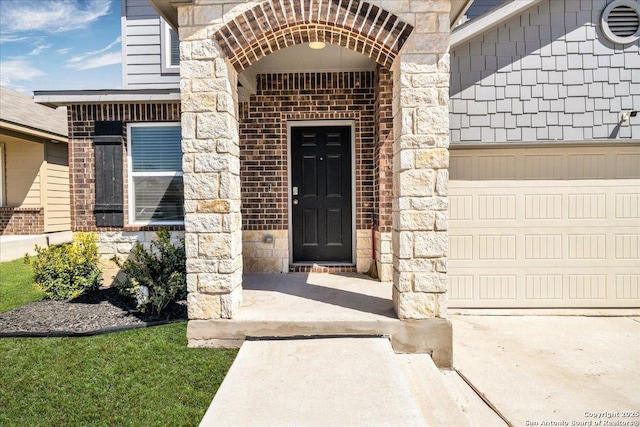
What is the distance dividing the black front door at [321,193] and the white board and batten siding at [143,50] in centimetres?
261

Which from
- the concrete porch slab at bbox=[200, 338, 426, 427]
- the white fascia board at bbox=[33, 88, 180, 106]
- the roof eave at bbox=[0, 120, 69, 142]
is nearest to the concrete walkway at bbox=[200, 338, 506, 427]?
the concrete porch slab at bbox=[200, 338, 426, 427]

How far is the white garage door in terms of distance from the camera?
4.63 meters

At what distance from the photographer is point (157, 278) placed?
4.21 metres

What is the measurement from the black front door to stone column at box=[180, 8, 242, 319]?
7.43 feet

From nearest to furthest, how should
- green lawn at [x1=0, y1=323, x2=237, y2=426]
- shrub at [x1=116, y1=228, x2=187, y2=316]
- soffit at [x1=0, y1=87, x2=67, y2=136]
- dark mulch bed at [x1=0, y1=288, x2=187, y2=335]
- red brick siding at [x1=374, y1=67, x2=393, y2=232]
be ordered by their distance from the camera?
green lawn at [x1=0, y1=323, x2=237, y2=426] < dark mulch bed at [x1=0, y1=288, x2=187, y2=335] < shrub at [x1=116, y1=228, x2=187, y2=316] < red brick siding at [x1=374, y1=67, x2=393, y2=232] < soffit at [x1=0, y1=87, x2=67, y2=136]

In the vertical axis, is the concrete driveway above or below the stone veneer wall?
below

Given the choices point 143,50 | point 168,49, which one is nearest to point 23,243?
point 143,50

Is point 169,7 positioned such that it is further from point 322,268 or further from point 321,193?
point 322,268

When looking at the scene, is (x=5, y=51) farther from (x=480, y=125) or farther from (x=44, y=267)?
(x=480, y=125)

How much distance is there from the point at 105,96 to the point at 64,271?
8.06 ft

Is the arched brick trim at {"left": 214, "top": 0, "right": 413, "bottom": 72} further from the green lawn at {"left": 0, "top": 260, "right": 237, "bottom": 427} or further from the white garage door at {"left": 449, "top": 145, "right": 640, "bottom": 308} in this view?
the green lawn at {"left": 0, "top": 260, "right": 237, "bottom": 427}

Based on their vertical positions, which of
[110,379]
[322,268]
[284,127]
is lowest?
[110,379]

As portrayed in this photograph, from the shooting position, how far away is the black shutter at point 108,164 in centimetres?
541

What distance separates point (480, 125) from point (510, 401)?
312 cm
